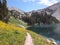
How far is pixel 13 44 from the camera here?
1967 cm

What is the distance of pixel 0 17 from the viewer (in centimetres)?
4662

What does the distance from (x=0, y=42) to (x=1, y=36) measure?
2.39 metres

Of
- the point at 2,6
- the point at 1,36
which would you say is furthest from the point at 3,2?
the point at 1,36

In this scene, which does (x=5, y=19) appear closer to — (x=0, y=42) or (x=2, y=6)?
(x=2, y=6)

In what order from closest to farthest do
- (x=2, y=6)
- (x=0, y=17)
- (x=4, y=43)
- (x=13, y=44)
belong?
(x=4, y=43), (x=13, y=44), (x=0, y=17), (x=2, y=6)

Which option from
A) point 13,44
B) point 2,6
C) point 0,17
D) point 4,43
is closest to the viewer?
point 4,43

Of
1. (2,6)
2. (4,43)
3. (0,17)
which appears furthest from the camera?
(2,6)

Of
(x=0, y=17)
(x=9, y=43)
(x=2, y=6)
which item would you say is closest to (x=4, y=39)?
(x=9, y=43)

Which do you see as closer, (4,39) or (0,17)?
(4,39)

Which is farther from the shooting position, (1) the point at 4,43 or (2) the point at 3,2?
(2) the point at 3,2

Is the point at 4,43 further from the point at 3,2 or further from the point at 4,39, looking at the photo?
the point at 3,2

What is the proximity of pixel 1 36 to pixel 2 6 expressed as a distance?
105 ft

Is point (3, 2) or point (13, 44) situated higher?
point (3, 2)

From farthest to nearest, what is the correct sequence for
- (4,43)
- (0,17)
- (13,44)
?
(0,17) → (13,44) → (4,43)
